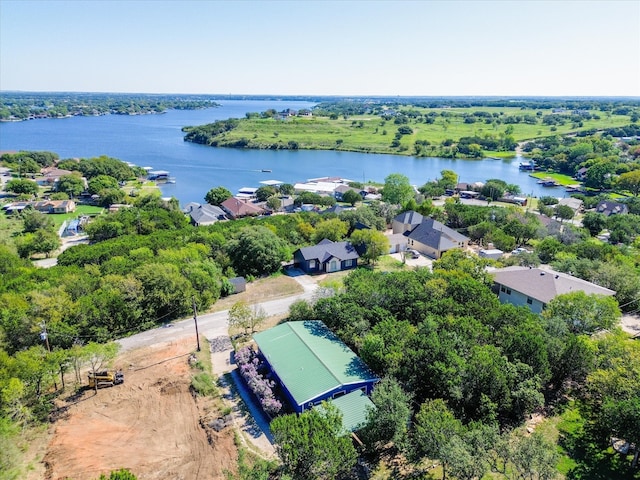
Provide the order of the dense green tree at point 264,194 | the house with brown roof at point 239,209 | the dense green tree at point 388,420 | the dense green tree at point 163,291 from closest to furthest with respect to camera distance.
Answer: the dense green tree at point 388,420 < the dense green tree at point 163,291 < the house with brown roof at point 239,209 < the dense green tree at point 264,194

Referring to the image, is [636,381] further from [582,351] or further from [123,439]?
[123,439]

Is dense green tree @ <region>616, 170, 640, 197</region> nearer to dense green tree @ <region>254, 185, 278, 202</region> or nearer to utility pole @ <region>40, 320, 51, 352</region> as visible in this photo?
dense green tree @ <region>254, 185, 278, 202</region>

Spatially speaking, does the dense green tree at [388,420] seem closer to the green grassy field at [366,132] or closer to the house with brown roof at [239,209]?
the house with brown roof at [239,209]

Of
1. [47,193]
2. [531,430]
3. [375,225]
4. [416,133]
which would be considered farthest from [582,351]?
[416,133]

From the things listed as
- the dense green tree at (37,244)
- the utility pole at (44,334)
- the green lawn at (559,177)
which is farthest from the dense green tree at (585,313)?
the green lawn at (559,177)

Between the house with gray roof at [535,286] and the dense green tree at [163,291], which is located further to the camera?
the dense green tree at [163,291]

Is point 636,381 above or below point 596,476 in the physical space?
above
